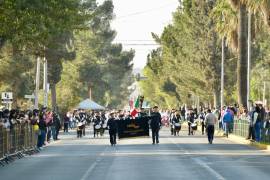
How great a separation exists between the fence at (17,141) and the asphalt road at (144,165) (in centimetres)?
51

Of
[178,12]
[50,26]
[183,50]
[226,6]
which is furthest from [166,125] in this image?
[50,26]

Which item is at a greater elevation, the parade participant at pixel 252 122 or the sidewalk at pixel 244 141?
the parade participant at pixel 252 122

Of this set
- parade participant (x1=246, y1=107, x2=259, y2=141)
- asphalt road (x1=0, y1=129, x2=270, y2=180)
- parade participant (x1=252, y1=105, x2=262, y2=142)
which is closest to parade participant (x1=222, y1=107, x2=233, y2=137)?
parade participant (x1=246, y1=107, x2=259, y2=141)

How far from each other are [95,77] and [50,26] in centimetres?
10528

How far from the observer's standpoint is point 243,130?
51.1 m

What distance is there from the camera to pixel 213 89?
89375mm

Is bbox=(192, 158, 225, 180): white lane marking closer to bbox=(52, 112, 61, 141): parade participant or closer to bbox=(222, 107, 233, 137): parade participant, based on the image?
bbox=(52, 112, 61, 141): parade participant

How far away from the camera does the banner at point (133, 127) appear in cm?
4819

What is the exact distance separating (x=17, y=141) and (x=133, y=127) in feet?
46.3

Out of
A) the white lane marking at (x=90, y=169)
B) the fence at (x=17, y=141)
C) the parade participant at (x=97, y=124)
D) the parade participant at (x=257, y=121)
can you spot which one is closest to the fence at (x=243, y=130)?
the parade participant at (x=257, y=121)

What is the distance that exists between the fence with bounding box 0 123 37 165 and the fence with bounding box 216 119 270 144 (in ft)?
35.3

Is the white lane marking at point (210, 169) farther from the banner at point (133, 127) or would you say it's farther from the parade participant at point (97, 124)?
the parade participant at point (97, 124)

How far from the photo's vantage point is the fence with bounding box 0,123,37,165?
3122cm

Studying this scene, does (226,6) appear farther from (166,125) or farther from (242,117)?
(166,125)
